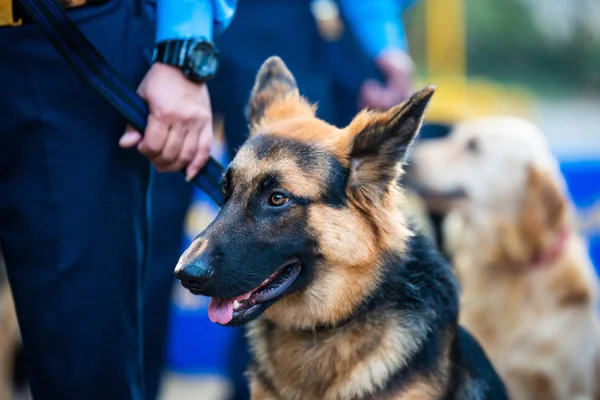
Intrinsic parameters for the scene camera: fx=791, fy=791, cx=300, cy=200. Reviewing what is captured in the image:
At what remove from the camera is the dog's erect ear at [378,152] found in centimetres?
241

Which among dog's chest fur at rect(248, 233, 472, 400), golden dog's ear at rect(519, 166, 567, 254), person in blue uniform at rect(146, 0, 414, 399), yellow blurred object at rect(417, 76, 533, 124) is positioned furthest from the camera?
yellow blurred object at rect(417, 76, 533, 124)

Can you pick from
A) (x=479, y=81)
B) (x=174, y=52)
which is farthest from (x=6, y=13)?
(x=479, y=81)

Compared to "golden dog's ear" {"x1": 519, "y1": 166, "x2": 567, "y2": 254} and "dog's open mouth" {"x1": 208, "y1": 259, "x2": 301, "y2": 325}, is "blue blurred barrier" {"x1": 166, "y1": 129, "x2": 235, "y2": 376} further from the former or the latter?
"dog's open mouth" {"x1": 208, "y1": 259, "x2": 301, "y2": 325}

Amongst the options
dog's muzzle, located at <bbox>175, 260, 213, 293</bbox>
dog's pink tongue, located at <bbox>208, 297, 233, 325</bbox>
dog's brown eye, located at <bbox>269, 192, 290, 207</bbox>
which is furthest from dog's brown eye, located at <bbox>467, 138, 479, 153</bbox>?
dog's muzzle, located at <bbox>175, 260, 213, 293</bbox>

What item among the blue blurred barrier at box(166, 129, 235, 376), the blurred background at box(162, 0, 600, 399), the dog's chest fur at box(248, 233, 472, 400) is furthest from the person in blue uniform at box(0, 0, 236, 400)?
the blue blurred barrier at box(166, 129, 235, 376)

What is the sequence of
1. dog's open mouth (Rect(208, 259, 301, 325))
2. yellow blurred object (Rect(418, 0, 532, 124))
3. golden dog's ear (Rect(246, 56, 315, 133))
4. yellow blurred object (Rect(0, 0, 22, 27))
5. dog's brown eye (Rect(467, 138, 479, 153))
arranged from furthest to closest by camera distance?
yellow blurred object (Rect(418, 0, 532, 124)), dog's brown eye (Rect(467, 138, 479, 153)), golden dog's ear (Rect(246, 56, 315, 133)), dog's open mouth (Rect(208, 259, 301, 325)), yellow blurred object (Rect(0, 0, 22, 27))

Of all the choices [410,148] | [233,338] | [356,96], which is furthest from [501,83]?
[410,148]

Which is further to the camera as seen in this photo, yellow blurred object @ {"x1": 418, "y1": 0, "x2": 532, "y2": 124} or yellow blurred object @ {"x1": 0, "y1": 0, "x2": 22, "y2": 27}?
yellow blurred object @ {"x1": 418, "y1": 0, "x2": 532, "y2": 124}

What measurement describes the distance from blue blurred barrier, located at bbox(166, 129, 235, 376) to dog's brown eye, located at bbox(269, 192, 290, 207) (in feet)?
8.71

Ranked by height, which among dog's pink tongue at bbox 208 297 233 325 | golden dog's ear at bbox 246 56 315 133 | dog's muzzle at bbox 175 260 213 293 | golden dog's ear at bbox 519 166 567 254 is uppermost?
golden dog's ear at bbox 246 56 315 133

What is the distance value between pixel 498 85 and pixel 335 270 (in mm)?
12980

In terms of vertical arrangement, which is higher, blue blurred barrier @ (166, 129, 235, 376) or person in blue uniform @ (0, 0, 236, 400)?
person in blue uniform @ (0, 0, 236, 400)

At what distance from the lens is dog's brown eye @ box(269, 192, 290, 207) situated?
7.98 ft

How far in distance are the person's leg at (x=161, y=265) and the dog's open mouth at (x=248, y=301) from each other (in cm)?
136
